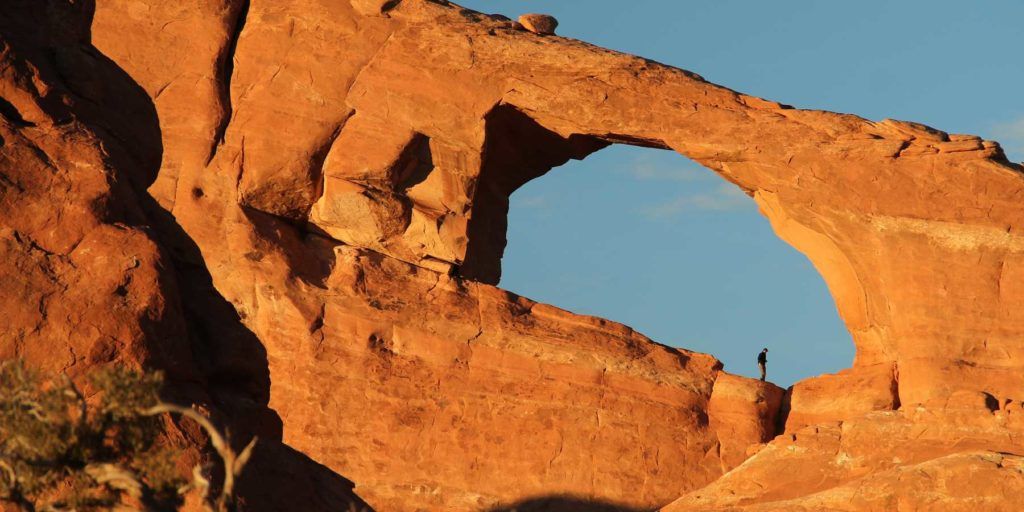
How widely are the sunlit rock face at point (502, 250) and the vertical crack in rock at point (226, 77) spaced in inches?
2.9

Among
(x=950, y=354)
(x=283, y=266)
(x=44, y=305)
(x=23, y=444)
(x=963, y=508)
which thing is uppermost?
(x=950, y=354)

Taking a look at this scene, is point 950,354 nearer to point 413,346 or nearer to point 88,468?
point 413,346

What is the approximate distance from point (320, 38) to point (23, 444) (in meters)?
31.3

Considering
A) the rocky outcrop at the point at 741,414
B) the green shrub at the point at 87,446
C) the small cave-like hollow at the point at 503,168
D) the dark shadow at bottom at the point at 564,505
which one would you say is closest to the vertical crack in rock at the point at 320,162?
the small cave-like hollow at the point at 503,168

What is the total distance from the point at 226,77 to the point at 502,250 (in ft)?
26.6

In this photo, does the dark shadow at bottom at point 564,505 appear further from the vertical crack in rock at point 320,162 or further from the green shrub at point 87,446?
the green shrub at point 87,446

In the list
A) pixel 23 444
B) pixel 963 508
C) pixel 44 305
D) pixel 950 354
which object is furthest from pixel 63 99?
pixel 950 354

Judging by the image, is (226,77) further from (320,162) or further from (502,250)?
(502,250)

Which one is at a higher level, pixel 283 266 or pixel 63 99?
pixel 283 266

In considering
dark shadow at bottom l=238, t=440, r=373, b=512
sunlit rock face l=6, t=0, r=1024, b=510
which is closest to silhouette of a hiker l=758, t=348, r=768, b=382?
sunlit rock face l=6, t=0, r=1024, b=510

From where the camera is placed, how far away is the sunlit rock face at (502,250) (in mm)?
42125

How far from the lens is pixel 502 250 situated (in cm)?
4891

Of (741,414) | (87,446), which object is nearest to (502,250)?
(741,414)

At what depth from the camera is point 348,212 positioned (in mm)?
45062
